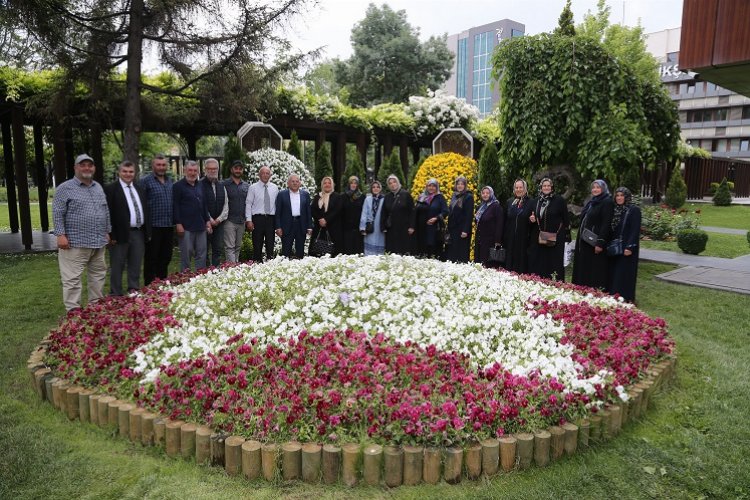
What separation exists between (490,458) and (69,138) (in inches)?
517

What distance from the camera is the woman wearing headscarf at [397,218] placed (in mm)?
8211

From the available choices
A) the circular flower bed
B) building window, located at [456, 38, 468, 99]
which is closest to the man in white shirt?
the circular flower bed

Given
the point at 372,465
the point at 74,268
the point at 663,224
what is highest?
the point at 74,268

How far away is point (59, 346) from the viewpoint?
4215mm

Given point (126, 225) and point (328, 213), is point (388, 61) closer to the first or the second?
point (328, 213)

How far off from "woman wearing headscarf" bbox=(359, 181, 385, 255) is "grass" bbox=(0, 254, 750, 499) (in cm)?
478

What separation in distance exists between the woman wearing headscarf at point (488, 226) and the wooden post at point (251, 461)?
548cm

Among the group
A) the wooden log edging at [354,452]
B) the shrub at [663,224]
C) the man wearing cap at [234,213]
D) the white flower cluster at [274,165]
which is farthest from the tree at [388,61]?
the wooden log edging at [354,452]

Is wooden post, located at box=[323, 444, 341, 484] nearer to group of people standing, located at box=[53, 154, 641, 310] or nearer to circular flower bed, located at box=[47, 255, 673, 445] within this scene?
circular flower bed, located at box=[47, 255, 673, 445]

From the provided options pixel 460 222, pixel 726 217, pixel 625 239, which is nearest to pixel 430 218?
pixel 460 222

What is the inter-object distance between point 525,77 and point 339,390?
28.9 ft

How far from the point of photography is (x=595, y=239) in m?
6.79

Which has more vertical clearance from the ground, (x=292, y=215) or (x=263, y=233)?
(x=292, y=215)

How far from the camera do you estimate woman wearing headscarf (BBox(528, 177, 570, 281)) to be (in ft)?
23.2
